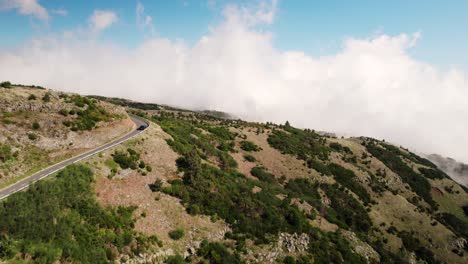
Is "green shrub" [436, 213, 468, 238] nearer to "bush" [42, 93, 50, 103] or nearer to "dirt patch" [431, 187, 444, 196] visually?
"dirt patch" [431, 187, 444, 196]

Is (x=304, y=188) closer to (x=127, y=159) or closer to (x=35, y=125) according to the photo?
(x=127, y=159)

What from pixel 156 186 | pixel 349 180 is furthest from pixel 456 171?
pixel 156 186

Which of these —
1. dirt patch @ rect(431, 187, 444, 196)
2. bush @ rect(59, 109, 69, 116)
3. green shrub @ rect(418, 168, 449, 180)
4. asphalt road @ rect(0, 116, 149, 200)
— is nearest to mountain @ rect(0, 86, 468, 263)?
bush @ rect(59, 109, 69, 116)

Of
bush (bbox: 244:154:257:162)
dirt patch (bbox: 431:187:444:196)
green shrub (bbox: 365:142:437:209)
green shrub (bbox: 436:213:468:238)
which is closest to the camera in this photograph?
bush (bbox: 244:154:257:162)

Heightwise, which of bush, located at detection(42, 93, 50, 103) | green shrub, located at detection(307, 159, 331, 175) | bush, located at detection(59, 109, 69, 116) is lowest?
green shrub, located at detection(307, 159, 331, 175)

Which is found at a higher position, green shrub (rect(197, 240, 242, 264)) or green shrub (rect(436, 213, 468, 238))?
green shrub (rect(197, 240, 242, 264))

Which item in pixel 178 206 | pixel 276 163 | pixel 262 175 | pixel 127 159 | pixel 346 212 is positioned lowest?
pixel 346 212

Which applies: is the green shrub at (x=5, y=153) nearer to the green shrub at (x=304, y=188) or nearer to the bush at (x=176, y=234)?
the bush at (x=176, y=234)
